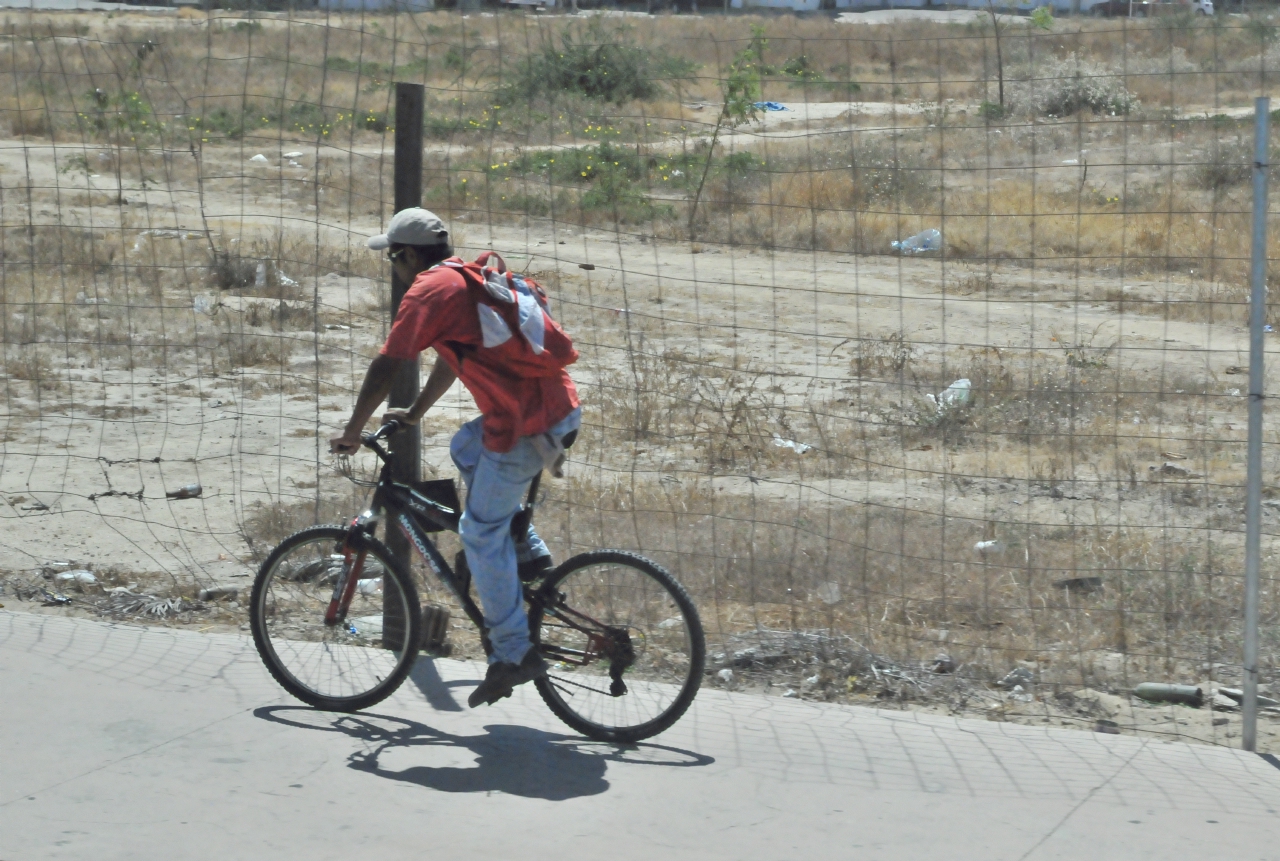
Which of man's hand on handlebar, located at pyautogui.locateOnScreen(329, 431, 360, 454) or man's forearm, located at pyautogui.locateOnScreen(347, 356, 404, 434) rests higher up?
man's forearm, located at pyautogui.locateOnScreen(347, 356, 404, 434)

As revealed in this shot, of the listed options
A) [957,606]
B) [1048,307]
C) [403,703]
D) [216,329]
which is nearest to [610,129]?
[957,606]

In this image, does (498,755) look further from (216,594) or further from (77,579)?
(77,579)

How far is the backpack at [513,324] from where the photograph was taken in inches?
170

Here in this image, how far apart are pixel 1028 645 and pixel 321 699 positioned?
2.82 m

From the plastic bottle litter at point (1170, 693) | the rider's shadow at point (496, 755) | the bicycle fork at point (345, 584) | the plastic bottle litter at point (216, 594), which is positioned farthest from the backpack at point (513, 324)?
the plastic bottle litter at point (1170, 693)

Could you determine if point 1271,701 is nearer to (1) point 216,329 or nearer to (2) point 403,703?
(2) point 403,703

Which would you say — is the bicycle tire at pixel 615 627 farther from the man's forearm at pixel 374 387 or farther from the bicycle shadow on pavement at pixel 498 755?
the man's forearm at pixel 374 387

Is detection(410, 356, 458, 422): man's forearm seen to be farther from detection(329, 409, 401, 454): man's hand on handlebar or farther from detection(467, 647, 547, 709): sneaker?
detection(467, 647, 547, 709): sneaker

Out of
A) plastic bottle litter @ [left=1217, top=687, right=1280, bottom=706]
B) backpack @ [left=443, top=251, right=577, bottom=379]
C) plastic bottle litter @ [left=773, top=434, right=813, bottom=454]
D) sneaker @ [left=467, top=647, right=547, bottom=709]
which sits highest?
backpack @ [left=443, top=251, right=577, bottom=379]

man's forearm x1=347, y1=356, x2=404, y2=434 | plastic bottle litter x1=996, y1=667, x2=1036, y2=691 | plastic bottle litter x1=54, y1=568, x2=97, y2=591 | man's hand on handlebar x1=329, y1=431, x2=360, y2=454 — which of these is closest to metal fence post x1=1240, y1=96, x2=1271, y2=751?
plastic bottle litter x1=996, y1=667, x2=1036, y2=691

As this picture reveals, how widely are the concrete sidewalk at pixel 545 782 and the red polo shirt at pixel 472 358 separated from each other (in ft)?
3.51

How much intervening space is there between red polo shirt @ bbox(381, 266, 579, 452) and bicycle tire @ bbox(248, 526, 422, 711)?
0.71 meters

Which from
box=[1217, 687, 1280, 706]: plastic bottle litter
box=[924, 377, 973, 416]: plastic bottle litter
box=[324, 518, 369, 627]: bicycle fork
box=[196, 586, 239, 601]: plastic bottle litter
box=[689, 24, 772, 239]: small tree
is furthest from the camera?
box=[924, 377, 973, 416]: plastic bottle litter

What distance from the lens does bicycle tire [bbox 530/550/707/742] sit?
15.0ft
